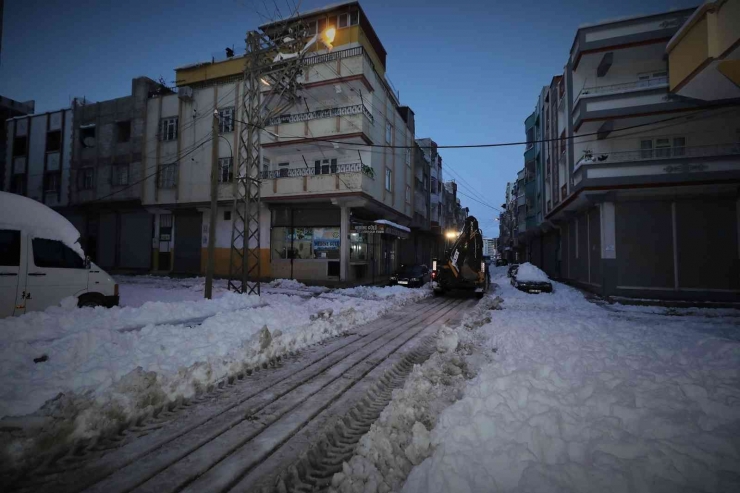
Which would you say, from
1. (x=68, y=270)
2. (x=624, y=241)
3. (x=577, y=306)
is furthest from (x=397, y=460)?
(x=624, y=241)

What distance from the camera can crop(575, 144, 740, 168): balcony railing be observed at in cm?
1432

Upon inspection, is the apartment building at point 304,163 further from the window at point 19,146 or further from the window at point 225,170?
the window at point 19,146

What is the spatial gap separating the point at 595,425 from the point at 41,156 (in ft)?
140

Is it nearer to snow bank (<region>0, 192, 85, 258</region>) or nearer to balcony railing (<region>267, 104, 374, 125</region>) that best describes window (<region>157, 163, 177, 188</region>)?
balcony railing (<region>267, 104, 374, 125</region>)

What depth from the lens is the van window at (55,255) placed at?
22.7ft

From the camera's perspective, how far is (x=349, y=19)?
22.8 metres

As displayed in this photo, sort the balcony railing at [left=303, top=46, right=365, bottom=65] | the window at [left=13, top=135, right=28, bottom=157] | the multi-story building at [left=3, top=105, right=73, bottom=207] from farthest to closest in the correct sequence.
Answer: the window at [left=13, top=135, right=28, bottom=157] < the multi-story building at [left=3, top=105, right=73, bottom=207] < the balcony railing at [left=303, top=46, right=365, bottom=65]

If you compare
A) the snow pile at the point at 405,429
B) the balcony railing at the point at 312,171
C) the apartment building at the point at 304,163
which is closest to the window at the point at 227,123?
the apartment building at the point at 304,163

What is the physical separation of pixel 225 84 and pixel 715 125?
2821cm

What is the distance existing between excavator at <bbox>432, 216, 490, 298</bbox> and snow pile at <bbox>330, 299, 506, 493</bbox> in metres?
10.7

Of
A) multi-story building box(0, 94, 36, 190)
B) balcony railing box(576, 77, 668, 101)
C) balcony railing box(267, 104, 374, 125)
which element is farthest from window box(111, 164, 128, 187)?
balcony railing box(576, 77, 668, 101)

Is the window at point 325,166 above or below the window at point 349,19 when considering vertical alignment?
below

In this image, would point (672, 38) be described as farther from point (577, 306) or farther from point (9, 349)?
point (9, 349)

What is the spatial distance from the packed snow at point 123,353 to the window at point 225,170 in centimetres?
1534
